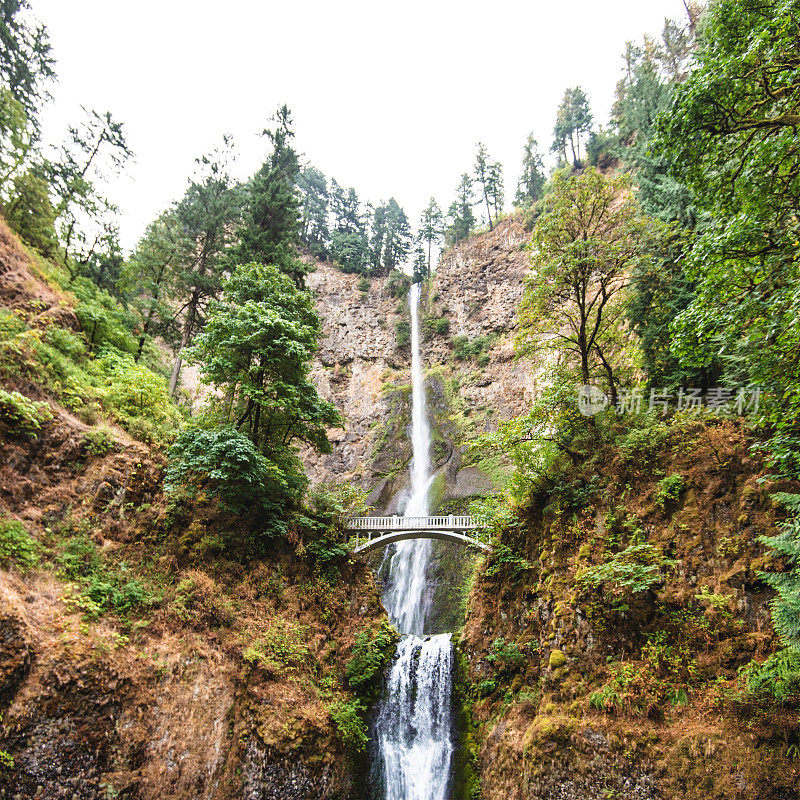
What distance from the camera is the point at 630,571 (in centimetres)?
766

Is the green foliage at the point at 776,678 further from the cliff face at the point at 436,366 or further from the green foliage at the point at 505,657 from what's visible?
the cliff face at the point at 436,366

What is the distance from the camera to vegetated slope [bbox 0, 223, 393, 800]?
6.54 m

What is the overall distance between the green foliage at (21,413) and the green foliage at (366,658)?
33.0 ft

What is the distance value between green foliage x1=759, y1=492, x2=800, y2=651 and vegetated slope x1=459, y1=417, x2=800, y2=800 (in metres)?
A: 0.57

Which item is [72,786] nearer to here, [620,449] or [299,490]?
[299,490]

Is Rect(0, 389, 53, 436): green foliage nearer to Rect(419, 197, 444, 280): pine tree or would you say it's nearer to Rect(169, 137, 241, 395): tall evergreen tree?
Rect(169, 137, 241, 395): tall evergreen tree

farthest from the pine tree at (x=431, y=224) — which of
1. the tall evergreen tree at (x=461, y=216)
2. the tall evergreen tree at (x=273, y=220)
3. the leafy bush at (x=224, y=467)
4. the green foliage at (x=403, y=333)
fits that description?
the leafy bush at (x=224, y=467)

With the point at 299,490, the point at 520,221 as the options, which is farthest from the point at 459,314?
the point at 299,490

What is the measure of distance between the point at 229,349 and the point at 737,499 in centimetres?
1255

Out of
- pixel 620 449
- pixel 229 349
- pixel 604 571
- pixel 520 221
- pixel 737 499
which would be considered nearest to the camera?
pixel 737 499

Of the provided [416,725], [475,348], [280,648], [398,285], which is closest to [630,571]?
[280,648]

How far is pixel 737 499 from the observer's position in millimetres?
7480

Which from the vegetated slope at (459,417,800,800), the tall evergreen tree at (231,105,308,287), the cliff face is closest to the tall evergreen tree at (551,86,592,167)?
the cliff face

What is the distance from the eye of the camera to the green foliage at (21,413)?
329 inches
